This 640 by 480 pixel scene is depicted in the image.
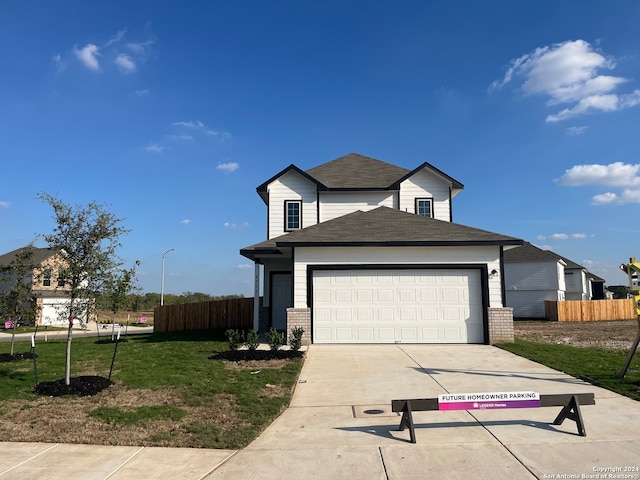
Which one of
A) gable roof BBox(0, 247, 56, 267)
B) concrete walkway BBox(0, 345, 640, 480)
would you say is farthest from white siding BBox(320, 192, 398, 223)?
gable roof BBox(0, 247, 56, 267)

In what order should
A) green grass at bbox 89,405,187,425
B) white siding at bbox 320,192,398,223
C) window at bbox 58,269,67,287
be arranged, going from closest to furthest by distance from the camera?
green grass at bbox 89,405,187,425 < window at bbox 58,269,67,287 < white siding at bbox 320,192,398,223

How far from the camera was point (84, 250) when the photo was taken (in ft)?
29.2

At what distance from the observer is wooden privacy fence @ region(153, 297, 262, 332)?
25875mm

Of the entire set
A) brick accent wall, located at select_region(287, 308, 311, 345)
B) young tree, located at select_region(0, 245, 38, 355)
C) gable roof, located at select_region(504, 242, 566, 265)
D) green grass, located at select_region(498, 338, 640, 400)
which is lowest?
green grass, located at select_region(498, 338, 640, 400)

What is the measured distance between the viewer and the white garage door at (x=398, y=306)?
50.9ft

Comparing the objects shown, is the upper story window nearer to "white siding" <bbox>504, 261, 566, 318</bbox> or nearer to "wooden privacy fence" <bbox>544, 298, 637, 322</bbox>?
"wooden privacy fence" <bbox>544, 298, 637, 322</bbox>

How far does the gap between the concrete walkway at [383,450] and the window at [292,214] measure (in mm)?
13392

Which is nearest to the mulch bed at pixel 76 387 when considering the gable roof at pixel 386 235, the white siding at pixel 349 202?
the gable roof at pixel 386 235

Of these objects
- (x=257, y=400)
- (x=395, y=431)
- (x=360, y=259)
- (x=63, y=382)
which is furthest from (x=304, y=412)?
(x=360, y=259)

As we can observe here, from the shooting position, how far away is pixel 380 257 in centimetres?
1576

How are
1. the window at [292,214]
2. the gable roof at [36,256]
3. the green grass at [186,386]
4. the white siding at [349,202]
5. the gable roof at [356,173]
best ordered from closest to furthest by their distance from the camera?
1. the green grass at [186,386]
2. the window at [292,214]
3. the white siding at [349,202]
4. the gable roof at [356,173]
5. the gable roof at [36,256]

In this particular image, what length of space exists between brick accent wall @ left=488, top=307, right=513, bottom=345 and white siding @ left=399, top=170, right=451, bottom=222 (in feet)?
24.7

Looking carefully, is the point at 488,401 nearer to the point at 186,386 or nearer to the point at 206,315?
the point at 186,386

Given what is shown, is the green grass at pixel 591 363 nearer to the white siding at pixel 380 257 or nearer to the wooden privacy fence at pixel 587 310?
the white siding at pixel 380 257
